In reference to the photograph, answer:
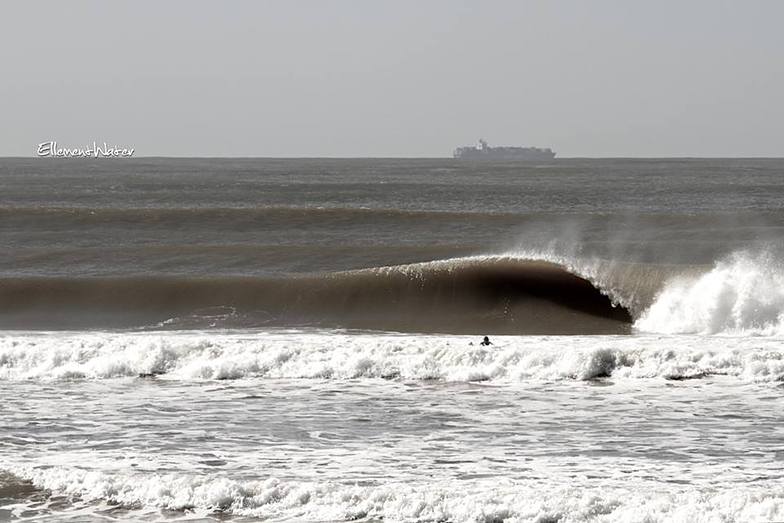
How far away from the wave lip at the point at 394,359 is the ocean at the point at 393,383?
0.04 metres

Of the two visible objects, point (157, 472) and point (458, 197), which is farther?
point (458, 197)

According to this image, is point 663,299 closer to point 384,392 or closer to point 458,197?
point 384,392

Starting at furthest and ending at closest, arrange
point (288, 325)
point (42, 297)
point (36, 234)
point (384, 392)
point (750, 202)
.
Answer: point (750, 202), point (36, 234), point (42, 297), point (288, 325), point (384, 392)

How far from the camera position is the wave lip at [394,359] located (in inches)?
594

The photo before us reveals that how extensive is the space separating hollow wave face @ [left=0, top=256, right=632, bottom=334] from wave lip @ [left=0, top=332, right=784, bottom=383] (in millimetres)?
3541

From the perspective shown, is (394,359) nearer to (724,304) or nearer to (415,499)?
(415,499)

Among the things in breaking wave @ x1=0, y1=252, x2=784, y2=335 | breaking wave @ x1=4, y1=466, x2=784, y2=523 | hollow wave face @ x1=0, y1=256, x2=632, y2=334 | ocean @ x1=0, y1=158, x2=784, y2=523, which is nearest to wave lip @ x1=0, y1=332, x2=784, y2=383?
ocean @ x1=0, y1=158, x2=784, y2=523

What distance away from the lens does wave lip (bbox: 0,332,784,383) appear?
1509cm

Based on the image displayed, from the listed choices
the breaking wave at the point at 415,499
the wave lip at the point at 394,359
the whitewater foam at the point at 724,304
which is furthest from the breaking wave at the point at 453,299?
the breaking wave at the point at 415,499

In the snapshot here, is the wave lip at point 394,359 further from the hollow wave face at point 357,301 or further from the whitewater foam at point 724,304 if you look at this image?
the hollow wave face at point 357,301

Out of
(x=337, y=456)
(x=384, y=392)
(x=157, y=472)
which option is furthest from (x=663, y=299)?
(x=157, y=472)

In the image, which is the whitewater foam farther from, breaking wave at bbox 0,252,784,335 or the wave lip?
the wave lip

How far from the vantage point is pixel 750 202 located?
53156 millimetres

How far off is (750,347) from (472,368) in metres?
3.94
